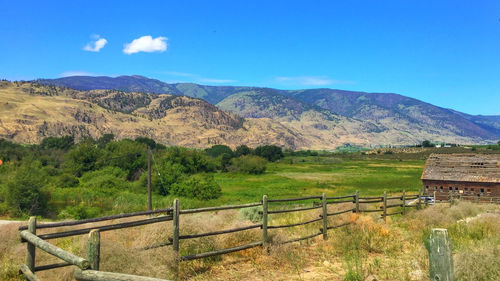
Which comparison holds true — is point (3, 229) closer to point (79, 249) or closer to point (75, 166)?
point (79, 249)

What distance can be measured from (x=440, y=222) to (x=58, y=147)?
312ft

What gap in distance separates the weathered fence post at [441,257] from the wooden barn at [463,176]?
33677 millimetres

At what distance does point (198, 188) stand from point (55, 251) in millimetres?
42100

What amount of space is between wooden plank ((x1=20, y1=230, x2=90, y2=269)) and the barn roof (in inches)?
1481

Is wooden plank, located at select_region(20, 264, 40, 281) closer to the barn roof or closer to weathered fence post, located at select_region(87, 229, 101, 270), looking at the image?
weathered fence post, located at select_region(87, 229, 101, 270)

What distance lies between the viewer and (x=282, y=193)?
156 ft

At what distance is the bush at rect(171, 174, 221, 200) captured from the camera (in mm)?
45125

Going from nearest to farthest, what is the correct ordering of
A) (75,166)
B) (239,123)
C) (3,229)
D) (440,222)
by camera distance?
(3,229)
(440,222)
(75,166)
(239,123)

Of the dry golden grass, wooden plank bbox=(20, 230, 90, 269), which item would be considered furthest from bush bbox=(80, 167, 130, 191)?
wooden plank bbox=(20, 230, 90, 269)

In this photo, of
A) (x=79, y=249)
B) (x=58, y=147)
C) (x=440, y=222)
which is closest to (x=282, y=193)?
(x=440, y=222)

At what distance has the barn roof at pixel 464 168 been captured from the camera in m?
33.6

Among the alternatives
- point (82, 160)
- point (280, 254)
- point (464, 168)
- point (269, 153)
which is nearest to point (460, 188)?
point (464, 168)

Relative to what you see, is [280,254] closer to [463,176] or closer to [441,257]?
[441,257]

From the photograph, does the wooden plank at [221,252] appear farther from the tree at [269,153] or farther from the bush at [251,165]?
the tree at [269,153]
